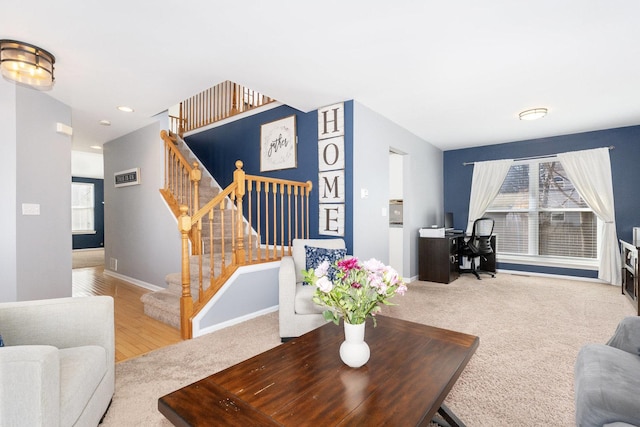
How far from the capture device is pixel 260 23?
207 centimetres

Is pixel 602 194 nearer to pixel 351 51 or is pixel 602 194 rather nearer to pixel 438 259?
pixel 438 259

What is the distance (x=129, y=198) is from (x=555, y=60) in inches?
229

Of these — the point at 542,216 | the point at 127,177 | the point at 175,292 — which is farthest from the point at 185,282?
the point at 542,216

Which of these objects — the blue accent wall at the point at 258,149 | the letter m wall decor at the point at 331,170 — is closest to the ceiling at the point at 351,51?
the letter m wall decor at the point at 331,170

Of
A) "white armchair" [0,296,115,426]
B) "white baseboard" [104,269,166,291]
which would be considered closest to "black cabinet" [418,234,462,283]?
"white baseboard" [104,269,166,291]

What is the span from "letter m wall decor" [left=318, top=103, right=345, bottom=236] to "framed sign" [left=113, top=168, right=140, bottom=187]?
301 centimetres

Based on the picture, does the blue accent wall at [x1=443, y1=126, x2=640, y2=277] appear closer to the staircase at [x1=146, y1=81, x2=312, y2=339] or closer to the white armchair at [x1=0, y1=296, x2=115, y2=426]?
the staircase at [x1=146, y1=81, x2=312, y2=339]

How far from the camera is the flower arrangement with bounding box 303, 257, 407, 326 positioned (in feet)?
4.33

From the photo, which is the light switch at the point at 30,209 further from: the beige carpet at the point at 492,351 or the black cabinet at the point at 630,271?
the black cabinet at the point at 630,271

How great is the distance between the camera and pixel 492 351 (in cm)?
240

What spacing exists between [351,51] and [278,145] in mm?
2070

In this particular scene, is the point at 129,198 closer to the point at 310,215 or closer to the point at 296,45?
the point at 310,215

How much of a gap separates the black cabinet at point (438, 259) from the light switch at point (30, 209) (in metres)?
5.09

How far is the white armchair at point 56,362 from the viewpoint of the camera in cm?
98
